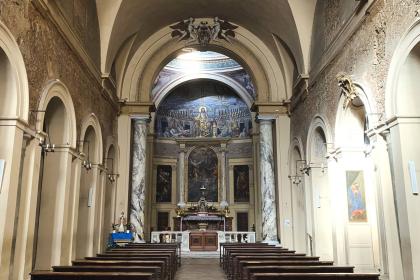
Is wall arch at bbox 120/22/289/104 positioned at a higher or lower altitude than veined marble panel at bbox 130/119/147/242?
higher

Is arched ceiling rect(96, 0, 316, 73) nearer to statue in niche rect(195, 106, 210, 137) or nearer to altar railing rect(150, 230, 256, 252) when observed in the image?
altar railing rect(150, 230, 256, 252)

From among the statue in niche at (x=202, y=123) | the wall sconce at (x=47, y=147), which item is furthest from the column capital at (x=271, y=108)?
the statue in niche at (x=202, y=123)

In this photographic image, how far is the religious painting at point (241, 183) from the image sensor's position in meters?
23.4

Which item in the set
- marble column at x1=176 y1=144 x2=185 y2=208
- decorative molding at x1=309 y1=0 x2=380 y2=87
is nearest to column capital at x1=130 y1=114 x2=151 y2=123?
decorative molding at x1=309 y1=0 x2=380 y2=87

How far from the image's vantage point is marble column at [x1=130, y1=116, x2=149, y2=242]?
1406cm

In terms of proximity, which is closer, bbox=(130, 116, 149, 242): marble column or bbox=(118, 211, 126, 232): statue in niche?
bbox=(118, 211, 126, 232): statue in niche

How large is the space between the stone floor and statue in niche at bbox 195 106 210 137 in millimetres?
11435

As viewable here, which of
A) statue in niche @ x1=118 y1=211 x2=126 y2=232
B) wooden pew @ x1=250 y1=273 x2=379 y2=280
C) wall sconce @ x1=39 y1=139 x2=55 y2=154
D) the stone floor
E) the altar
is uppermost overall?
wall sconce @ x1=39 y1=139 x2=55 y2=154

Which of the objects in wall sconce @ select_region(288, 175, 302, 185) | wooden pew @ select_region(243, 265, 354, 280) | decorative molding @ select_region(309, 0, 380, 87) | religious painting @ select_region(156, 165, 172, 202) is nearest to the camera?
wooden pew @ select_region(243, 265, 354, 280)

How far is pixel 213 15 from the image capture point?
15.1m

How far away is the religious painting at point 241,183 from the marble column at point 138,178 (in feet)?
32.7

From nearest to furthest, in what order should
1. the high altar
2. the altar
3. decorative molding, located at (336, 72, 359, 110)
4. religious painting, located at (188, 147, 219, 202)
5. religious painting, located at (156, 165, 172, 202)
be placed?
decorative molding, located at (336, 72, 359, 110) → the altar → the high altar → religious painting, located at (156, 165, 172, 202) → religious painting, located at (188, 147, 219, 202)

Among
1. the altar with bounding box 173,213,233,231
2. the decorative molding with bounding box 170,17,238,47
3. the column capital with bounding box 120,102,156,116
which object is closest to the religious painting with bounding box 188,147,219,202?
the altar with bounding box 173,213,233,231

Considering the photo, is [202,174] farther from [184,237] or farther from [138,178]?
[138,178]
